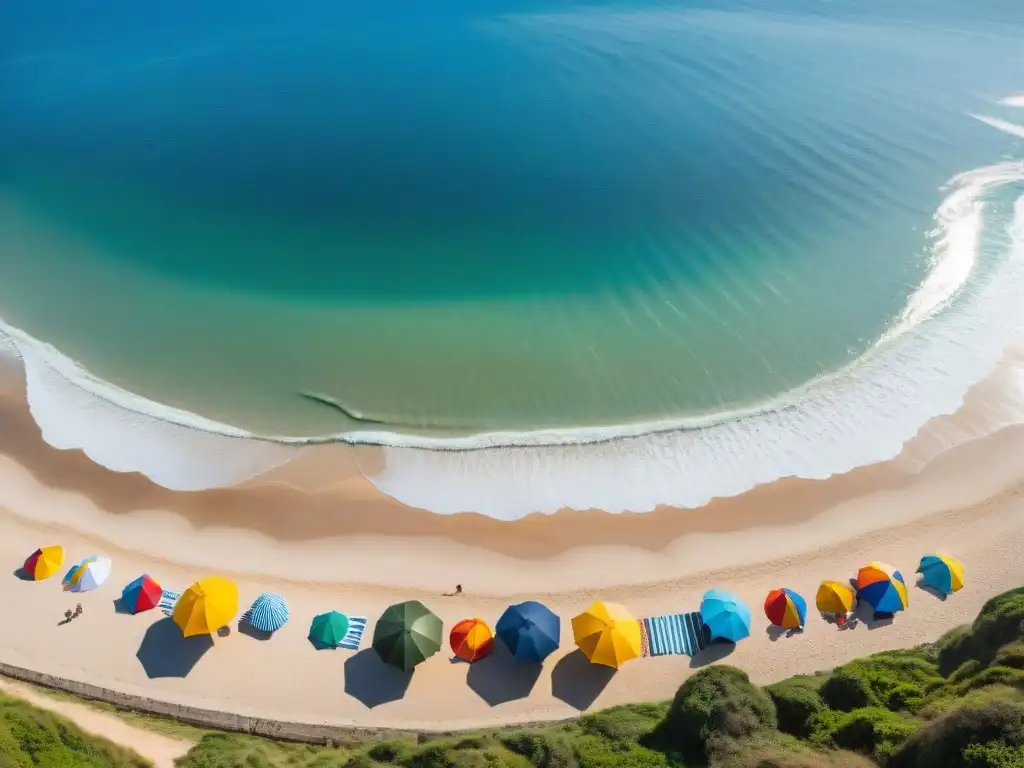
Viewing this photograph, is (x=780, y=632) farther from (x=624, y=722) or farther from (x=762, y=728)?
(x=624, y=722)

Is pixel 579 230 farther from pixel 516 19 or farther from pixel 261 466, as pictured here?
pixel 516 19

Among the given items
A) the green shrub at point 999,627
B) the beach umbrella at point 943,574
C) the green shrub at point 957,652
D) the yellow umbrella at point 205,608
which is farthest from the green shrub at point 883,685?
the yellow umbrella at point 205,608

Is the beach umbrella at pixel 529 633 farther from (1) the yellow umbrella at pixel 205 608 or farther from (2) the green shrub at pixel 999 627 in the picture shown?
(2) the green shrub at pixel 999 627

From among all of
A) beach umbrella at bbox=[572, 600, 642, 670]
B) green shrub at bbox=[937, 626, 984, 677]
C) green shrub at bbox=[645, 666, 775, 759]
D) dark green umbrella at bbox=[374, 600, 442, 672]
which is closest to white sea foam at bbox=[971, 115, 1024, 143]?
green shrub at bbox=[937, 626, 984, 677]

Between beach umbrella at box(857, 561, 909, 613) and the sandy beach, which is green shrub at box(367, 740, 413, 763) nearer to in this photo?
the sandy beach

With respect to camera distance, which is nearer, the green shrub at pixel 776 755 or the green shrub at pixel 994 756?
the green shrub at pixel 994 756

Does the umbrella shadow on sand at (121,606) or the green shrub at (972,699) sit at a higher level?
the umbrella shadow on sand at (121,606)
